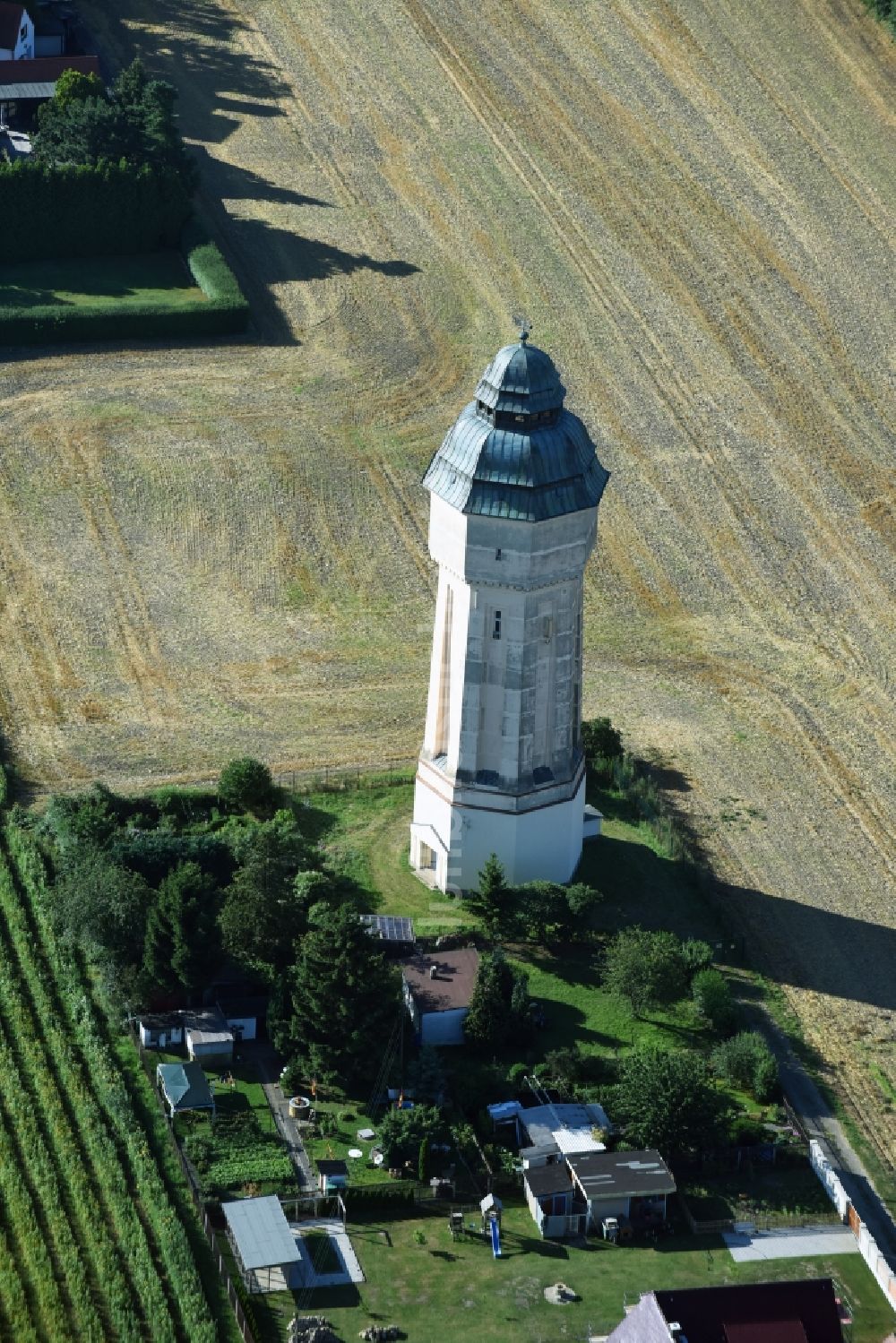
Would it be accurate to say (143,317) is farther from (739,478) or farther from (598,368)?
(739,478)

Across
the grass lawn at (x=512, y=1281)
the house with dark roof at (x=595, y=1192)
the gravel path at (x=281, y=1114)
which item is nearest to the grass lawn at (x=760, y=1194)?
the house with dark roof at (x=595, y=1192)

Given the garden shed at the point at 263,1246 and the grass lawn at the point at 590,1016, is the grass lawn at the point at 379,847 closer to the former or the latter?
the grass lawn at the point at 590,1016

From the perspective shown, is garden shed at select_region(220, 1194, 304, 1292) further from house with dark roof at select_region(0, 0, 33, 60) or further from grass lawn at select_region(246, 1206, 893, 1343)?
house with dark roof at select_region(0, 0, 33, 60)

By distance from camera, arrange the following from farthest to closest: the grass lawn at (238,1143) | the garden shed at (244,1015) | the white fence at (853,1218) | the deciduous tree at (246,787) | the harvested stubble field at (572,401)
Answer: the harvested stubble field at (572,401)
the deciduous tree at (246,787)
the garden shed at (244,1015)
the grass lawn at (238,1143)
the white fence at (853,1218)

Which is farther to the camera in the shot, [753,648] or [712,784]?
[753,648]

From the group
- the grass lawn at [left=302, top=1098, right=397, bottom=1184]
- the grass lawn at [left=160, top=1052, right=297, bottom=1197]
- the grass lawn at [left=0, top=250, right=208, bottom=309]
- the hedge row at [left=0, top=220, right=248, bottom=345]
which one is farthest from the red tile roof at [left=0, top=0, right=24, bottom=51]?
the grass lawn at [left=302, top=1098, right=397, bottom=1184]

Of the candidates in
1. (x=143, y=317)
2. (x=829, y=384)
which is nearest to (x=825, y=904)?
(x=829, y=384)
